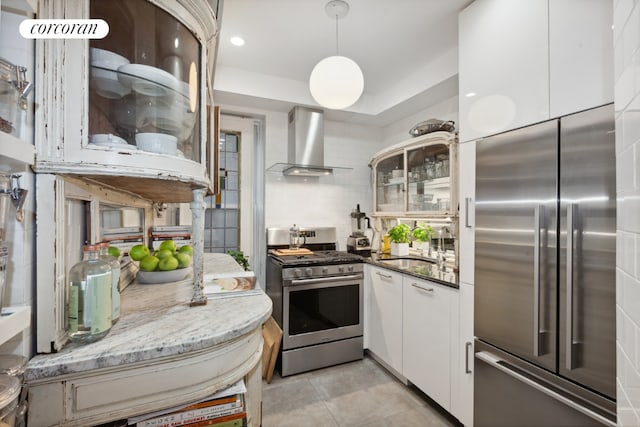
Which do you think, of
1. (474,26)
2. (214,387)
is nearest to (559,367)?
(214,387)

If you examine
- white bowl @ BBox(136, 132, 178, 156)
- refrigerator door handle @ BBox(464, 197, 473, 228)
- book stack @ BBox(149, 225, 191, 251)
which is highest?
white bowl @ BBox(136, 132, 178, 156)

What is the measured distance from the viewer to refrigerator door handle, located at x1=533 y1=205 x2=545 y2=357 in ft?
4.31

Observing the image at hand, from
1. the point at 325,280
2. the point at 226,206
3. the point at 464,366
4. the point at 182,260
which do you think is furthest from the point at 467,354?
the point at 226,206

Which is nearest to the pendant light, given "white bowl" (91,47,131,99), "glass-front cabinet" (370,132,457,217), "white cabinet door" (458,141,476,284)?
"white cabinet door" (458,141,476,284)

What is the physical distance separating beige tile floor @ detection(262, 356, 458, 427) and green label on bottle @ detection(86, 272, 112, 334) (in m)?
1.52

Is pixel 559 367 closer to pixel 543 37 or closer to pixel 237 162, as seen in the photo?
pixel 543 37

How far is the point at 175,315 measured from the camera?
943 millimetres

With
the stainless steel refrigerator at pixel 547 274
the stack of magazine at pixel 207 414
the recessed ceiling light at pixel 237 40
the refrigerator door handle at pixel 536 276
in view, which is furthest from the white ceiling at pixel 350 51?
the stack of magazine at pixel 207 414

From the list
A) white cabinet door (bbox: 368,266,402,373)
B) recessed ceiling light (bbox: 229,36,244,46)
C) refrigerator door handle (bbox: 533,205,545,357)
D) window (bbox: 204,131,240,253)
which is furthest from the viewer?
window (bbox: 204,131,240,253)

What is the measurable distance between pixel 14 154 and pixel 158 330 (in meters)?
0.54

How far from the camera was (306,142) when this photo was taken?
9.57 ft

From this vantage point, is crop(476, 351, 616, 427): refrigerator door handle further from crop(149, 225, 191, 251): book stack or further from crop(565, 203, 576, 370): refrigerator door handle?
crop(149, 225, 191, 251): book stack

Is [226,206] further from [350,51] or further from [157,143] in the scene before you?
[157,143]

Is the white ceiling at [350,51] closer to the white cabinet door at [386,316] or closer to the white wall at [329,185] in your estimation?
the white wall at [329,185]
